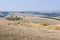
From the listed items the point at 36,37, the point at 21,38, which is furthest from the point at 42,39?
the point at 21,38

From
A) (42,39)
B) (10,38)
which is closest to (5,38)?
(10,38)

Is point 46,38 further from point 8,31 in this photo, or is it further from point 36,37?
point 8,31

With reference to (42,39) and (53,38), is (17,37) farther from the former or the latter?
(53,38)

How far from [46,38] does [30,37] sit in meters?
1.01

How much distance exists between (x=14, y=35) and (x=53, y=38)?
7.91ft

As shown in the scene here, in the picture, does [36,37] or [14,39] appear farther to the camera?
[36,37]

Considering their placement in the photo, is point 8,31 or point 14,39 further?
point 8,31

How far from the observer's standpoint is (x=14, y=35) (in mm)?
11734

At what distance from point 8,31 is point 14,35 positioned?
92 centimetres

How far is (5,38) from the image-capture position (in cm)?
1115

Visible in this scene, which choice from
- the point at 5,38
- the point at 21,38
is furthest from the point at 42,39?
the point at 5,38

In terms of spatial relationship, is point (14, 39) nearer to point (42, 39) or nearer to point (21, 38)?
point (21, 38)

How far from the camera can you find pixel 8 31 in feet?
41.1

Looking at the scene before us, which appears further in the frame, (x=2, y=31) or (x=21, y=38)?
(x=2, y=31)
